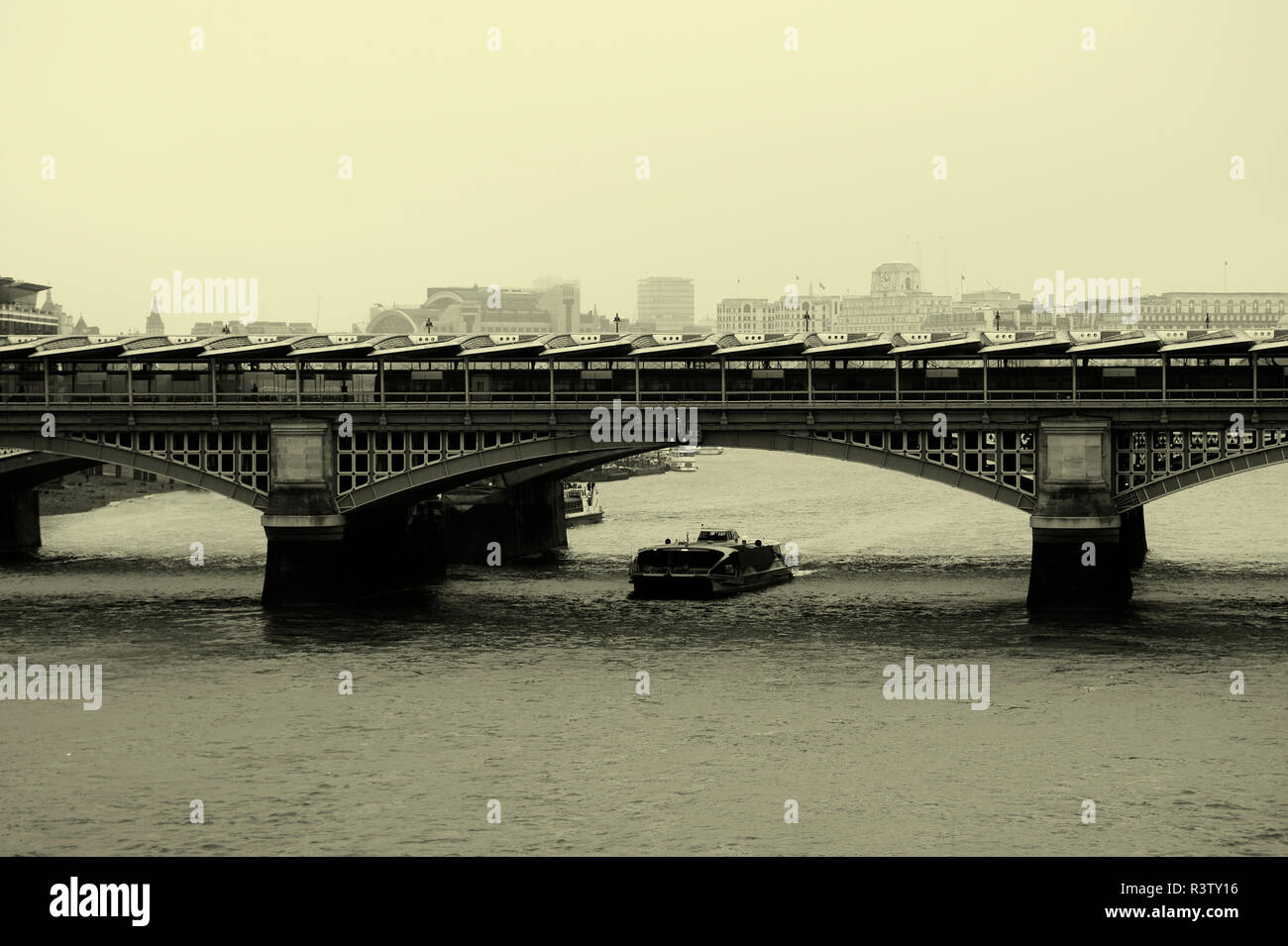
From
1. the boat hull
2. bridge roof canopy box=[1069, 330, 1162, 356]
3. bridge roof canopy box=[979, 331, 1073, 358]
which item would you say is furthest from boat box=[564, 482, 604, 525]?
bridge roof canopy box=[1069, 330, 1162, 356]

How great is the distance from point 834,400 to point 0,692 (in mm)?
34707

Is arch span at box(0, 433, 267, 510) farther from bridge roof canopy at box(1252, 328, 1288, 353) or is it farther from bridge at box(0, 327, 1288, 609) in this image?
bridge roof canopy at box(1252, 328, 1288, 353)

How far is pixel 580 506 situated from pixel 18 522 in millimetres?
38260

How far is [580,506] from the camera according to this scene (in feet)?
424

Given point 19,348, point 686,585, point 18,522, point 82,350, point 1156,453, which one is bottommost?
point 686,585

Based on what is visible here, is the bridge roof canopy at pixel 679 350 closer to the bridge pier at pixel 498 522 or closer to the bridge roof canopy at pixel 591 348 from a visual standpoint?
the bridge roof canopy at pixel 591 348

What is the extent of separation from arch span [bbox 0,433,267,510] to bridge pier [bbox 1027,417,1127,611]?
101 ft

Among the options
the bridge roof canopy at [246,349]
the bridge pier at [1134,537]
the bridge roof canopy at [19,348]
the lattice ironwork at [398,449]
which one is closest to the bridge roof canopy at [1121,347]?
the bridge pier at [1134,537]

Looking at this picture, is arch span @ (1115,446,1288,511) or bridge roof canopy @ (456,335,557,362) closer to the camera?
arch span @ (1115,446,1288,511)

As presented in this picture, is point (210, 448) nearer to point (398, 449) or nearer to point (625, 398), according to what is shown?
point (398, 449)

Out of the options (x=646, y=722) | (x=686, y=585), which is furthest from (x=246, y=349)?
(x=646, y=722)

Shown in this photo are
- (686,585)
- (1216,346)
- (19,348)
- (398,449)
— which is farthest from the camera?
(686,585)

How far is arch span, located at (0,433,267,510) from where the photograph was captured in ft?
254
